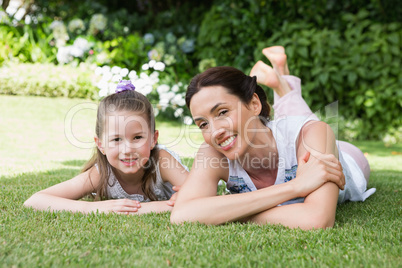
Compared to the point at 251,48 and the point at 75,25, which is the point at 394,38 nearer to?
the point at 251,48

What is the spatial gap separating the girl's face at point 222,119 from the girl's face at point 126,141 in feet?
1.98

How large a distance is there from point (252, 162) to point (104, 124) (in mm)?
1178

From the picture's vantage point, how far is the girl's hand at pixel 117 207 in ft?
9.55

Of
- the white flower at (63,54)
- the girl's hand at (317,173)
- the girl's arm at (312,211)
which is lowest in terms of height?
the girl's arm at (312,211)

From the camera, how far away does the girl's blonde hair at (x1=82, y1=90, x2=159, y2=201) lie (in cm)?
331

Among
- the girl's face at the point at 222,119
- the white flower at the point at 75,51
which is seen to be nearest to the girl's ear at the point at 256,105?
the girl's face at the point at 222,119

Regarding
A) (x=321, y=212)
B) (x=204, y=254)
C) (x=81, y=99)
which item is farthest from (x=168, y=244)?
(x=81, y=99)

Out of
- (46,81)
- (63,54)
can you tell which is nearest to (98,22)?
(63,54)

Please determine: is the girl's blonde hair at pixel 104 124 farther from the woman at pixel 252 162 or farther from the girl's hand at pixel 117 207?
the woman at pixel 252 162

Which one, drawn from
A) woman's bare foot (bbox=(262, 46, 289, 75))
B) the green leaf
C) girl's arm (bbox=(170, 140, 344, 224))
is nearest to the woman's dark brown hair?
girl's arm (bbox=(170, 140, 344, 224))

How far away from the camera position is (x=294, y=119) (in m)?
3.19

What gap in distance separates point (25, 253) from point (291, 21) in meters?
9.04

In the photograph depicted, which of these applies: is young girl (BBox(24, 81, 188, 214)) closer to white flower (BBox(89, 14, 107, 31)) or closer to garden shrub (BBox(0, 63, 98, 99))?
garden shrub (BBox(0, 63, 98, 99))

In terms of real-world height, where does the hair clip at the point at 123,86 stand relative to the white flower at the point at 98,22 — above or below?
below
